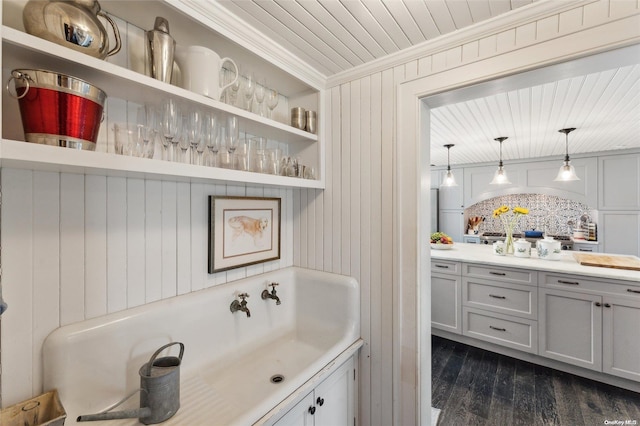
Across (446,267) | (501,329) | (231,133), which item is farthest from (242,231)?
(501,329)

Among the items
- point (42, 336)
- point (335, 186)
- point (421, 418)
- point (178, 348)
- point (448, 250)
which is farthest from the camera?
point (448, 250)

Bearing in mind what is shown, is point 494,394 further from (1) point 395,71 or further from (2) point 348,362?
(1) point 395,71

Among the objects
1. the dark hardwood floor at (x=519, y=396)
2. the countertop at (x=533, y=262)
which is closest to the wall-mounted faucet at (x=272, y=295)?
the dark hardwood floor at (x=519, y=396)

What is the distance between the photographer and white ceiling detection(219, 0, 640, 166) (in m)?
1.12

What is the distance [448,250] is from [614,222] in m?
3.27

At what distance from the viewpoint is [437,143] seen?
3.75 meters

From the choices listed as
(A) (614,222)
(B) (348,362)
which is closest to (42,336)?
(B) (348,362)

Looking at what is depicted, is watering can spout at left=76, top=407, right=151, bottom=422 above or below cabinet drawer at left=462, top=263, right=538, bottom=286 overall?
below

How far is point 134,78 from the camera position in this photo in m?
0.88

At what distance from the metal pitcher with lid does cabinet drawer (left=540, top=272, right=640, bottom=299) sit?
3.35 m

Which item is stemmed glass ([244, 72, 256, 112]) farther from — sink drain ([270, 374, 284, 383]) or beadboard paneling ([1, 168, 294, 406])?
sink drain ([270, 374, 284, 383])

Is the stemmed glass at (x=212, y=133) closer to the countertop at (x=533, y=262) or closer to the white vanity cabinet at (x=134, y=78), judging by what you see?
the white vanity cabinet at (x=134, y=78)

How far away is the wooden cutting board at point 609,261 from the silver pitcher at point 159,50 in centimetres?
344

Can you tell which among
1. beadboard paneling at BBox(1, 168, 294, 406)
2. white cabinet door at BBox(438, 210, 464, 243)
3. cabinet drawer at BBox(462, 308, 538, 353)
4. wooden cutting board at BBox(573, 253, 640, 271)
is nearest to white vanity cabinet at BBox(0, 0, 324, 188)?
beadboard paneling at BBox(1, 168, 294, 406)
